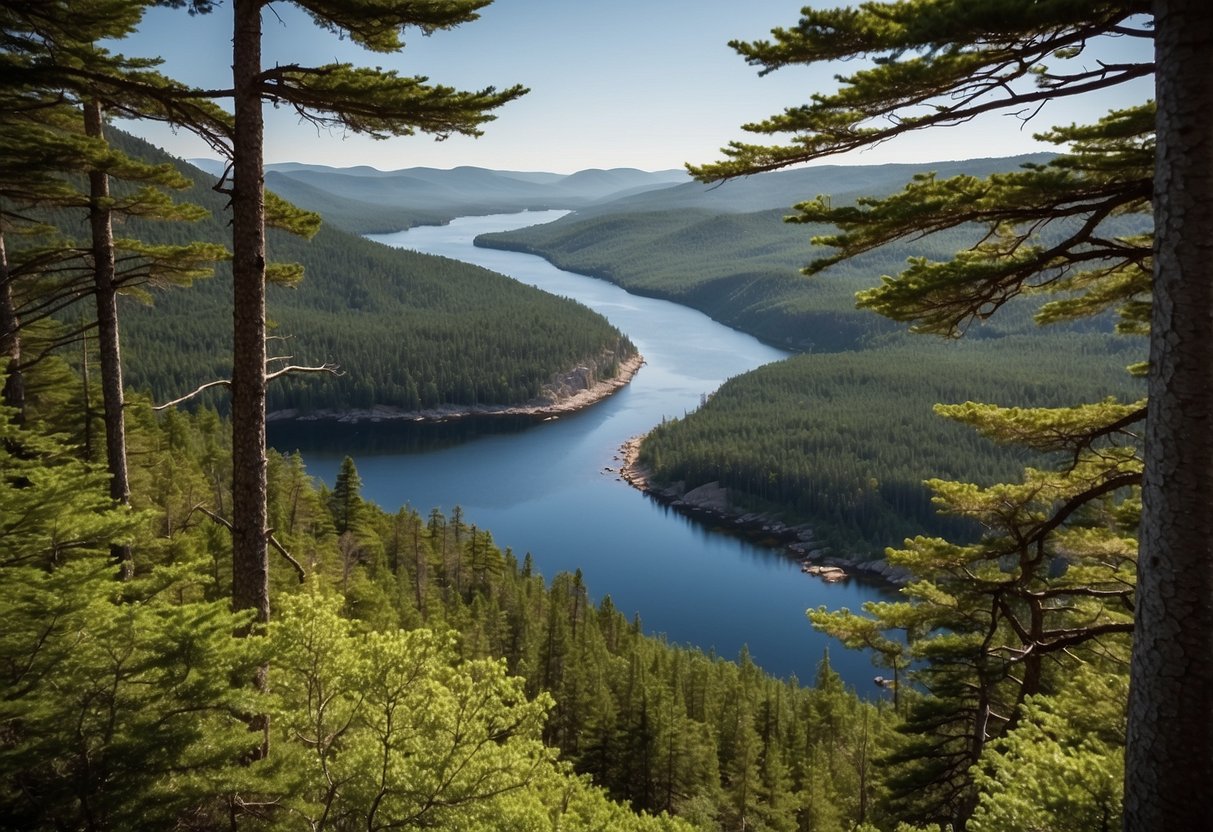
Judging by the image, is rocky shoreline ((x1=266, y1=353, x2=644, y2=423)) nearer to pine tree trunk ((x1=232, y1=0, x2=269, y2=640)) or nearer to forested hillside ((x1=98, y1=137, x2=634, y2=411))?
forested hillside ((x1=98, y1=137, x2=634, y2=411))

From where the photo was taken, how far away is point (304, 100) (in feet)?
23.4

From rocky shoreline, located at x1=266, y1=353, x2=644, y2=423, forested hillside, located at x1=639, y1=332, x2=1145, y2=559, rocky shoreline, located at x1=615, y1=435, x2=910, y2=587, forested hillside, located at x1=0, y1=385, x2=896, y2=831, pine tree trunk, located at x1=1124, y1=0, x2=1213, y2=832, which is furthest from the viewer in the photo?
rocky shoreline, located at x1=266, y1=353, x2=644, y2=423

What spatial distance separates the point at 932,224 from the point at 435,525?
48684mm

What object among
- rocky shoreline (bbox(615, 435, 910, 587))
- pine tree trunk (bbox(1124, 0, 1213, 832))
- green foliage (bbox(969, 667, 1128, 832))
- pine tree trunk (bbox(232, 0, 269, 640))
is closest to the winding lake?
rocky shoreline (bbox(615, 435, 910, 587))

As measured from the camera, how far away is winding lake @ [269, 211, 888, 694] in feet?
209

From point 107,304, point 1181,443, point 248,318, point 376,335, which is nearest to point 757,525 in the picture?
point 107,304

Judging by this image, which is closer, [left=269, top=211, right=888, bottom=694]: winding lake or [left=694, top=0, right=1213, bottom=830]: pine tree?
[left=694, top=0, right=1213, bottom=830]: pine tree

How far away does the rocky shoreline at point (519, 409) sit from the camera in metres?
128

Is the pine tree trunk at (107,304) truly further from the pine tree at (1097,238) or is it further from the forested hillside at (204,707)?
the pine tree at (1097,238)

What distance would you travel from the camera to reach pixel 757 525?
299 feet

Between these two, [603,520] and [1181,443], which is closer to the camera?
[1181,443]

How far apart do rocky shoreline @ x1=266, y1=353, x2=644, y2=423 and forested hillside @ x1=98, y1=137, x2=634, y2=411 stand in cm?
134

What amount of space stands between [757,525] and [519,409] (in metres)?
56.1

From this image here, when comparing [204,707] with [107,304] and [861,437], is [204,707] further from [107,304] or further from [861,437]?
[861,437]
